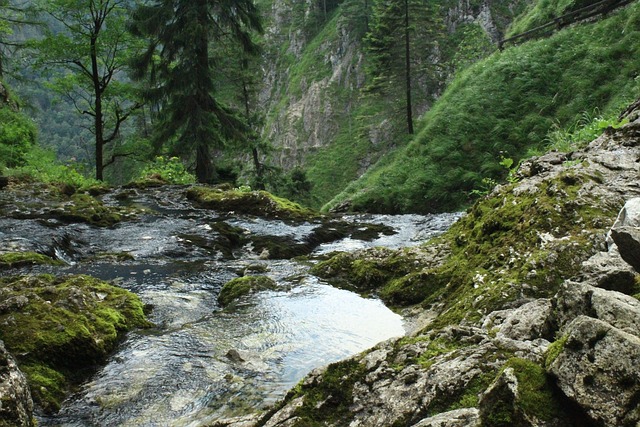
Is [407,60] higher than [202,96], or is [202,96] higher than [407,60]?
[407,60]

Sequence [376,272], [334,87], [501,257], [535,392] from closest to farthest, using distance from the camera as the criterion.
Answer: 1. [535,392]
2. [501,257]
3. [376,272]
4. [334,87]

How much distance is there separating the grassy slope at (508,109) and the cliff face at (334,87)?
7575mm

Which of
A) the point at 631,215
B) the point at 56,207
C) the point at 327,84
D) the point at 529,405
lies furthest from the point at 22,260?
the point at 327,84

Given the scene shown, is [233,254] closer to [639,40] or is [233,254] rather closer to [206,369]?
[206,369]

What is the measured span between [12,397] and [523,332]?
3.86m

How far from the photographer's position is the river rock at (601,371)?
197cm

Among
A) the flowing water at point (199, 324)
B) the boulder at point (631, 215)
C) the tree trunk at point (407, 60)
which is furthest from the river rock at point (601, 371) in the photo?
the tree trunk at point (407, 60)

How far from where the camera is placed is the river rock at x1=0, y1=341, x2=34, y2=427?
10.7ft

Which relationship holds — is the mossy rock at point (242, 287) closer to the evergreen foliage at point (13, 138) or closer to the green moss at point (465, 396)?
the green moss at point (465, 396)

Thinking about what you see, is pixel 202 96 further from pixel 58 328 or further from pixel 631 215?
pixel 631 215

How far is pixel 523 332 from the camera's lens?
3439 mm

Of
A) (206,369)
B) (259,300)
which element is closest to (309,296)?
(259,300)

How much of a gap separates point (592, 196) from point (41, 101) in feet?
523

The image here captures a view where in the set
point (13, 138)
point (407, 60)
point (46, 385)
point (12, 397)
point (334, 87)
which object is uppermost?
point (334, 87)
